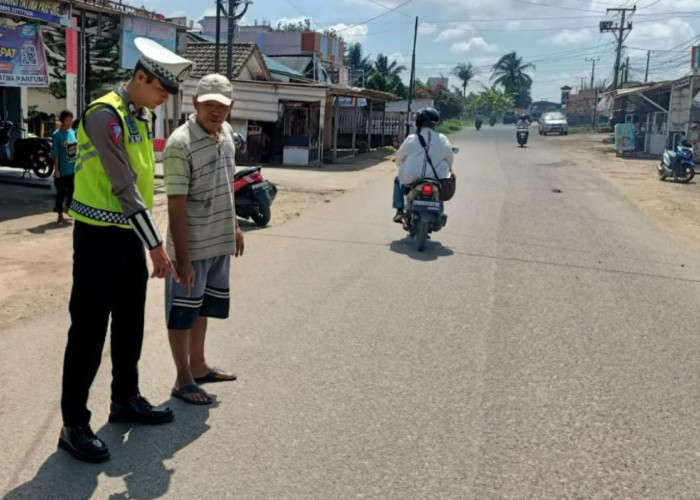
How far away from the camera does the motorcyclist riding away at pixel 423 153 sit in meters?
8.85

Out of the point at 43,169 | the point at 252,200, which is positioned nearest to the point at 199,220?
the point at 252,200

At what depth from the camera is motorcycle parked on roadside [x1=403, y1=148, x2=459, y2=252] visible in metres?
8.69

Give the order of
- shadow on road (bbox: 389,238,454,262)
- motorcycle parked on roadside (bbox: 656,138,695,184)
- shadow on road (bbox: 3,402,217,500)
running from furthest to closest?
motorcycle parked on roadside (bbox: 656,138,695,184), shadow on road (bbox: 389,238,454,262), shadow on road (bbox: 3,402,217,500)

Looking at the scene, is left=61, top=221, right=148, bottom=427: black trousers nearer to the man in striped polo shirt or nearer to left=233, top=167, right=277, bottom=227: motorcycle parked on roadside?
the man in striped polo shirt

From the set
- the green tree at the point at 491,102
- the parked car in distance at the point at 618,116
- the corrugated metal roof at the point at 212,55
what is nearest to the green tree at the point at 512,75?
the green tree at the point at 491,102

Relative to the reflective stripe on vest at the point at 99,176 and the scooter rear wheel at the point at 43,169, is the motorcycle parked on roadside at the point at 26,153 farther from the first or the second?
the reflective stripe on vest at the point at 99,176

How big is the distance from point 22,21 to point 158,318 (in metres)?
8.70

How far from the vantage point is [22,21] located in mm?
12133

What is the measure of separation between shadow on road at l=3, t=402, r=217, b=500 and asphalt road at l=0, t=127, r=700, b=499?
10mm

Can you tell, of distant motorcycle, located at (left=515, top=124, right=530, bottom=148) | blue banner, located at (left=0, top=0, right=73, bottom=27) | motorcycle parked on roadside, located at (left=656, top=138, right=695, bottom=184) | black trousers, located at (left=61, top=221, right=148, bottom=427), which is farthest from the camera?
distant motorcycle, located at (left=515, top=124, right=530, bottom=148)

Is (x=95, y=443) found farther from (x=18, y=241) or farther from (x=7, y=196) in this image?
(x=7, y=196)

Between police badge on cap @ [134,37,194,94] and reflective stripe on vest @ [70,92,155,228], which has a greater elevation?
police badge on cap @ [134,37,194,94]

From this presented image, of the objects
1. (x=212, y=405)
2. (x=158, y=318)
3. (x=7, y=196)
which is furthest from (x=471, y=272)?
(x=7, y=196)

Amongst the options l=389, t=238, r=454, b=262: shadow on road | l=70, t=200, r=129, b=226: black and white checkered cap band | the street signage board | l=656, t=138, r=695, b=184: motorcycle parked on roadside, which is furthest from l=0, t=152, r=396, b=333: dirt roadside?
l=656, t=138, r=695, b=184: motorcycle parked on roadside
